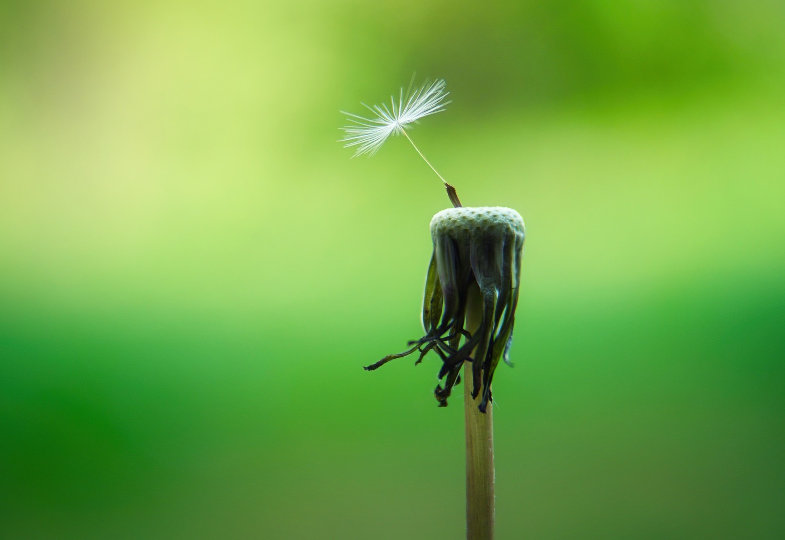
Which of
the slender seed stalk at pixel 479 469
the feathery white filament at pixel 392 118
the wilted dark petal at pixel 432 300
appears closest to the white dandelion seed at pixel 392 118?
the feathery white filament at pixel 392 118

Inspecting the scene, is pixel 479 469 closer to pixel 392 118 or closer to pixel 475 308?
pixel 475 308

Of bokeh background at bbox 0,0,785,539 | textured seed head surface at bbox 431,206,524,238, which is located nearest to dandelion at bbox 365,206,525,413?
textured seed head surface at bbox 431,206,524,238

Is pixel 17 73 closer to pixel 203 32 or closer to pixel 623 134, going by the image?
pixel 203 32

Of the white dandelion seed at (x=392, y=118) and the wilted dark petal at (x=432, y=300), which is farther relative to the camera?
the white dandelion seed at (x=392, y=118)

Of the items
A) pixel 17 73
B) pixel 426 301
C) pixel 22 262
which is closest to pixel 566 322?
pixel 426 301

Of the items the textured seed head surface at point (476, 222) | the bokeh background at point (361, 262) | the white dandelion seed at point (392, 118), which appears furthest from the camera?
the bokeh background at point (361, 262)

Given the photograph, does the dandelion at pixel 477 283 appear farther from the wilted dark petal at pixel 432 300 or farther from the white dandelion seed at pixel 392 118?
the white dandelion seed at pixel 392 118
